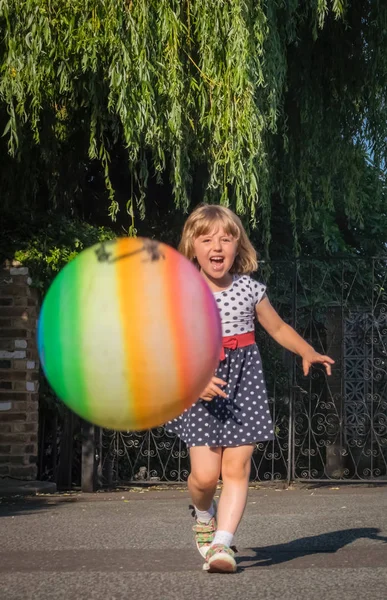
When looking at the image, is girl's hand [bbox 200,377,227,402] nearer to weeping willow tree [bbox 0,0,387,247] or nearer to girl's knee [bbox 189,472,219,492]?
girl's knee [bbox 189,472,219,492]

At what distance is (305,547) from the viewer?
20.1 feet

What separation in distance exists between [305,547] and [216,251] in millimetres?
1924

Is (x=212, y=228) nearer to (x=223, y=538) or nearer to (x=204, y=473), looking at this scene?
(x=204, y=473)

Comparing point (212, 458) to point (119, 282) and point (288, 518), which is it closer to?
point (119, 282)

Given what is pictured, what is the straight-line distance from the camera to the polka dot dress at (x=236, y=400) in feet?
17.1

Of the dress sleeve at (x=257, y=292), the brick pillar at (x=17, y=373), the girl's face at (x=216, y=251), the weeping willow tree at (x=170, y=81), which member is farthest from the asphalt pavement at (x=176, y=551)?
the weeping willow tree at (x=170, y=81)

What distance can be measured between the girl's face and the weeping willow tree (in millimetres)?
3843

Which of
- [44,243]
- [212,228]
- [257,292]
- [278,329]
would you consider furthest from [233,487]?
[44,243]

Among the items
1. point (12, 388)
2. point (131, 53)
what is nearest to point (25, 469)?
point (12, 388)

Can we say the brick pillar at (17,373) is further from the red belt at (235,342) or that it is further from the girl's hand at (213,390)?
the girl's hand at (213,390)

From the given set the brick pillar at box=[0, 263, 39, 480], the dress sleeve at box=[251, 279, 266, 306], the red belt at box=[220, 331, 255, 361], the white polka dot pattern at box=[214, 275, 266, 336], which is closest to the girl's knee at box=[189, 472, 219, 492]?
the red belt at box=[220, 331, 255, 361]

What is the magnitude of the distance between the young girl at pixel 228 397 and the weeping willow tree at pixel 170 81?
3760mm

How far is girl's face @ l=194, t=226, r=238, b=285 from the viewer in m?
5.10

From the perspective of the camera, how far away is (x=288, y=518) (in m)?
7.74
